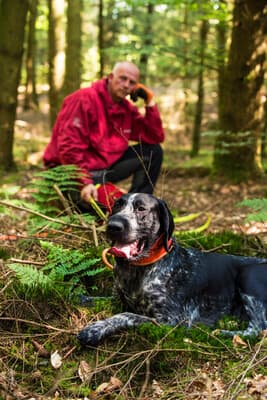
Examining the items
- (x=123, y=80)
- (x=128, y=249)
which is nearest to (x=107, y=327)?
(x=128, y=249)

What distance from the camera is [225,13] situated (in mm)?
10484

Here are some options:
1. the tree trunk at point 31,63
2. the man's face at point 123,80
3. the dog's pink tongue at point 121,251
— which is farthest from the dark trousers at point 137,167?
the tree trunk at point 31,63

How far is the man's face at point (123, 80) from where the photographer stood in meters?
6.55

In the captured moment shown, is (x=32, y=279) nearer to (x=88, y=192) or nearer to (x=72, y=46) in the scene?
(x=88, y=192)

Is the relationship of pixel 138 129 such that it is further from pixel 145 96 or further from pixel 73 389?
pixel 73 389

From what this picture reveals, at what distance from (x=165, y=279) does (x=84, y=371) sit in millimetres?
953

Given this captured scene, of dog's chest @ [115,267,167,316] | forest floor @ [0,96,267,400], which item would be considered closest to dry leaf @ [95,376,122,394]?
forest floor @ [0,96,267,400]

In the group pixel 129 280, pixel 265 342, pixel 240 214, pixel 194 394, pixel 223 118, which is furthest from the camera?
pixel 223 118

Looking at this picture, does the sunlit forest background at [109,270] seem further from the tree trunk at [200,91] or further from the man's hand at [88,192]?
the tree trunk at [200,91]

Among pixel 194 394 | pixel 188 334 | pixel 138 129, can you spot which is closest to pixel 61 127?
pixel 138 129

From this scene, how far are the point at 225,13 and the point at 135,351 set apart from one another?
30.1ft

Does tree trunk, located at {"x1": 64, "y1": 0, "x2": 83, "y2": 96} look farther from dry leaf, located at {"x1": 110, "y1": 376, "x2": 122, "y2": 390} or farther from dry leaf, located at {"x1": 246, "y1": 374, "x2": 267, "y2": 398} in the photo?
dry leaf, located at {"x1": 246, "y1": 374, "x2": 267, "y2": 398}

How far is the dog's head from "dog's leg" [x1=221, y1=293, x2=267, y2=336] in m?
0.91

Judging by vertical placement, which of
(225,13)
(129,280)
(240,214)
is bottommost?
(240,214)
